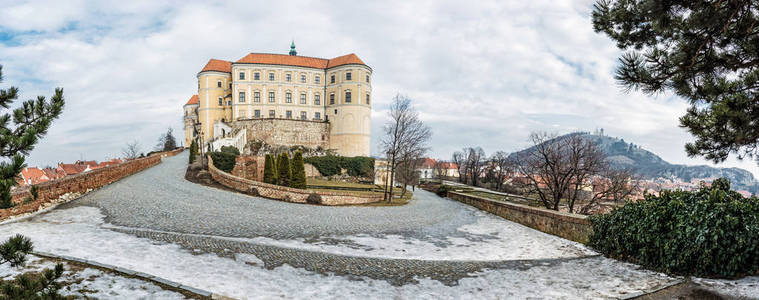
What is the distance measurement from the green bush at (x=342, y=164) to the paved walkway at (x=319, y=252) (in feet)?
103

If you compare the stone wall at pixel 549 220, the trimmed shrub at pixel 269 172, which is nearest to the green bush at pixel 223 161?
the trimmed shrub at pixel 269 172

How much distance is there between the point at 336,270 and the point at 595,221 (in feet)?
22.3

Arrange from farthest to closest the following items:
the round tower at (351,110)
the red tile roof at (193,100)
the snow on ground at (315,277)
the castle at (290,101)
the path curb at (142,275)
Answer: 1. the red tile roof at (193,100)
2. the round tower at (351,110)
3. the castle at (290,101)
4. the snow on ground at (315,277)
5. the path curb at (142,275)

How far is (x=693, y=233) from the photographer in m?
6.61

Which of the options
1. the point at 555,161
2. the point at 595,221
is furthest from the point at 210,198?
the point at 555,161

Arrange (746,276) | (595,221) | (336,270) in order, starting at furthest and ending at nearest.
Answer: (595,221) → (336,270) → (746,276)

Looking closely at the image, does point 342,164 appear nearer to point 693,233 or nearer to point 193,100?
point 193,100

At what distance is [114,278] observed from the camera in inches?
228

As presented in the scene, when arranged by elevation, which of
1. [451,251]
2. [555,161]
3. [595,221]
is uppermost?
[555,161]

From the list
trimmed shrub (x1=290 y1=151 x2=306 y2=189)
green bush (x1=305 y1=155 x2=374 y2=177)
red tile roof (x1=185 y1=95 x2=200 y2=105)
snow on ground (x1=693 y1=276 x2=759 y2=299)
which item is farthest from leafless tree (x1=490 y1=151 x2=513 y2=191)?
red tile roof (x1=185 y1=95 x2=200 y2=105)

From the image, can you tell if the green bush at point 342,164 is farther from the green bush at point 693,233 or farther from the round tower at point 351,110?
the green bush at point 693,233

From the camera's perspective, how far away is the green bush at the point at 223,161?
30566 mm

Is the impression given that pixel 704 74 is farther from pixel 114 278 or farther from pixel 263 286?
pixel 114 278

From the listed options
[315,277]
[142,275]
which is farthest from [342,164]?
[142,275]
